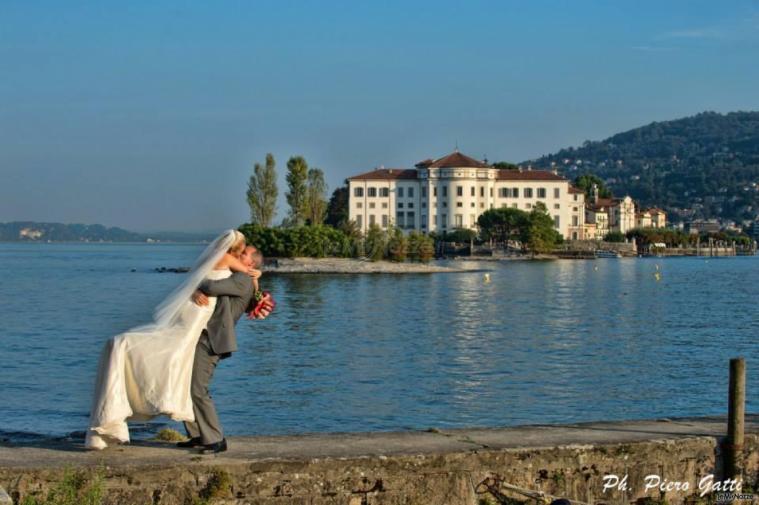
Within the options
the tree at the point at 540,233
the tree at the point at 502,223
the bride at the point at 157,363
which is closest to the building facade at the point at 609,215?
the tree at the point at 540,233

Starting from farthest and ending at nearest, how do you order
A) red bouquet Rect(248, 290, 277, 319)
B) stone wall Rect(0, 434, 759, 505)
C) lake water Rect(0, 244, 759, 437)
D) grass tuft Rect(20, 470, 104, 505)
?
lake water Rect(0, 244, 759, 437) < red bouquet Rect(248, 290, 277, 319) < stone wall Rect(0, 434, 759, 505) < grass tuft Rect(20, 470, 104, 505)

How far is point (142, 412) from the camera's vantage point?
8.28 metres

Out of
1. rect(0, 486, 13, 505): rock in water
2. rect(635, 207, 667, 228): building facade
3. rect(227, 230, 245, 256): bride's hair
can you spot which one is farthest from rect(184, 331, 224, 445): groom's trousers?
rect(635, 207, 667, 228): building facade

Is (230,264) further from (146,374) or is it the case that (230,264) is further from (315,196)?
(315,196)

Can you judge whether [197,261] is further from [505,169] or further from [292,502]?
[505,169]

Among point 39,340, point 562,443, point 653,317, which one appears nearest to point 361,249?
point 653,317

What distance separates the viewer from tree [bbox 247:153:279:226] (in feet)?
293

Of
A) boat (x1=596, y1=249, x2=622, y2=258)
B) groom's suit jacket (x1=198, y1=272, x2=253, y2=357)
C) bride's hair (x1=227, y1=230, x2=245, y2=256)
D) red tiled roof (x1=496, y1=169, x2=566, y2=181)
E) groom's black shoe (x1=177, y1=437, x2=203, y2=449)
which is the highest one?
red tiled roof (x1=496, y1=169, x2=566, y2=181)

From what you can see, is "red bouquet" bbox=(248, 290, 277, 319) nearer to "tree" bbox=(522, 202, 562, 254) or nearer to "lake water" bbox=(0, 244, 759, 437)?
"lake water" bbox=(0, 244, 759, 437)

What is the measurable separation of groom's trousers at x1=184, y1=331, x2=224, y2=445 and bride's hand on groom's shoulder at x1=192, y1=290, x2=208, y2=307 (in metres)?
0.26

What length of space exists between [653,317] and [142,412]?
35.5m

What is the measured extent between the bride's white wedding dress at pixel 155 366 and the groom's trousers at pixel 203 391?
0.06 metres

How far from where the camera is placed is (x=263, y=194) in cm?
8981

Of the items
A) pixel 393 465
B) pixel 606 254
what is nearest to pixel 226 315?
pixel 393 465
